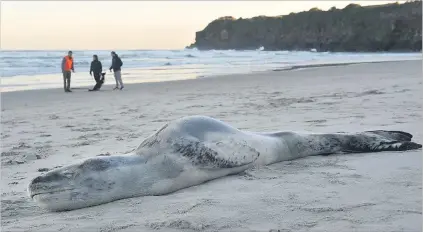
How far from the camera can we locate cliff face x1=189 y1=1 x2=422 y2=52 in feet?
227

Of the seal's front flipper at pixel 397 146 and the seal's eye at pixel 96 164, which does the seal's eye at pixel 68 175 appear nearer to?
the seal's eye at pixel 96 164

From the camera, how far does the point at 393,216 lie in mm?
3123

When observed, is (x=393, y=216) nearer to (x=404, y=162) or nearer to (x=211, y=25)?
(x=404, y=162)

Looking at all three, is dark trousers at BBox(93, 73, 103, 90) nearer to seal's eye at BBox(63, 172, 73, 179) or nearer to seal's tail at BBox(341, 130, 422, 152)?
seal's tail at BBox(341, 130, 422, 152)

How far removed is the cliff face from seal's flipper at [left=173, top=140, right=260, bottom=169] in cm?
6314

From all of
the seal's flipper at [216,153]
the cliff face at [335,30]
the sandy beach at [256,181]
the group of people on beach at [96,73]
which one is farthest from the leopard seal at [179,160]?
the cliff face at [335,30]

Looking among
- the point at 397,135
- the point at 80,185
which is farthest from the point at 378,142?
the point at 80,185

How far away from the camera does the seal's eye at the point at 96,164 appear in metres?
3.92

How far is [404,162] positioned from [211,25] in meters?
118

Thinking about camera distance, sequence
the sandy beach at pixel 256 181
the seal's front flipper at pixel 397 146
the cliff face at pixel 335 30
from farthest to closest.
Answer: the cliff face at pixel 335 30 < the seal's front flipper at pixel 397 146 < the sandy beach at pixel 256 181

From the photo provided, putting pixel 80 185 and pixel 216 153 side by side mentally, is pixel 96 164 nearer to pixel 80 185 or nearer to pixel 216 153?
pixel 80 185

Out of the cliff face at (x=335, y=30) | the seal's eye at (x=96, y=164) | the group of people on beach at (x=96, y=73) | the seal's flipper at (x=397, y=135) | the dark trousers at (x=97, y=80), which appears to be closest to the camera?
the seal's eye at (x=96, y=164)

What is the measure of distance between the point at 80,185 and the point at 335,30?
3244 inches

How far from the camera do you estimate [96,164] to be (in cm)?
396
